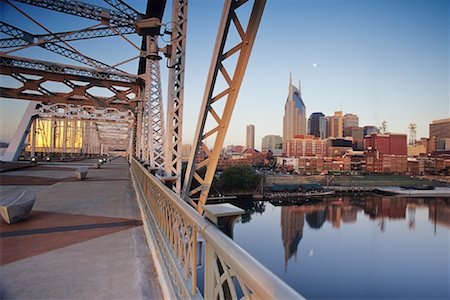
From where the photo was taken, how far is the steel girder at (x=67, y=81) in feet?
38.4

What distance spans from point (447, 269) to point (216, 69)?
4240 cm

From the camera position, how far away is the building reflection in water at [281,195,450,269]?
40.5 metres

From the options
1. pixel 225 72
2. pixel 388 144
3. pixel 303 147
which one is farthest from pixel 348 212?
pixel 303 147

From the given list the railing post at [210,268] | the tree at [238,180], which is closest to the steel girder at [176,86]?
the railing post at [210,268]

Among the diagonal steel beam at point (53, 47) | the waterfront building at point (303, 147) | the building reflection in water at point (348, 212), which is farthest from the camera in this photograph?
the waterfront building at point (303, 147)

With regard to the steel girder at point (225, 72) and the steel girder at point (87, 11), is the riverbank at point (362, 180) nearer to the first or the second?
the steel girder at point (87, 11)

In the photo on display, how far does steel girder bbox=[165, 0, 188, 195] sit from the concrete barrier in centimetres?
308

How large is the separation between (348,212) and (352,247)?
21.4 m

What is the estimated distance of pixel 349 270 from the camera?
92.8 ft

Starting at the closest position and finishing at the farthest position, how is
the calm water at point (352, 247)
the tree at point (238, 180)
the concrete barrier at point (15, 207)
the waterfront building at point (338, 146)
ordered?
the concrete barrier at point (15, 207)
the calm water at point (352, 247)
the tree at point (238, 180)
the waterfront building at point (338, 146)

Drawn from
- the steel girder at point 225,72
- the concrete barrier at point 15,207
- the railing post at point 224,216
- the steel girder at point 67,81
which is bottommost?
the concrete barrier at point 15,207

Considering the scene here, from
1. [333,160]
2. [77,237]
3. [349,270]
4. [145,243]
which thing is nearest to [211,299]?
[145,243]

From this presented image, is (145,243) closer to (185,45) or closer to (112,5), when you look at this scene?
(185,45)

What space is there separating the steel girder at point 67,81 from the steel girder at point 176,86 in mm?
9464
